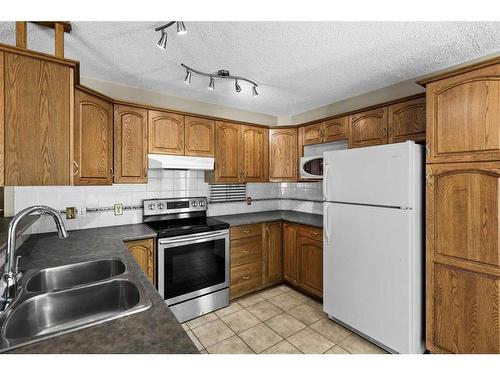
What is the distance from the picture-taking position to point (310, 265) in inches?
113

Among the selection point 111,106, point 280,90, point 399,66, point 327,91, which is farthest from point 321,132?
point 111,106

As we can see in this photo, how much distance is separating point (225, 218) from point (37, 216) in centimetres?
186

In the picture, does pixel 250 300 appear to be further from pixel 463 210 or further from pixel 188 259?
pixel 463 210

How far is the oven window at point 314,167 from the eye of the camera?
3.00m

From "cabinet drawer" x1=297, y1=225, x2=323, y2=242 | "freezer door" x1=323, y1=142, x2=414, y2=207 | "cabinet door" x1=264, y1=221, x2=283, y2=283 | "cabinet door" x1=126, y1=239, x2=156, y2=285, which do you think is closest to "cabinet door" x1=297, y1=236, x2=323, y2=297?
"cabinet drawer" x1=297, y1=225, x2=323, y2=242

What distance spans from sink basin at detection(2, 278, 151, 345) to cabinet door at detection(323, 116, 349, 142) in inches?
99.2

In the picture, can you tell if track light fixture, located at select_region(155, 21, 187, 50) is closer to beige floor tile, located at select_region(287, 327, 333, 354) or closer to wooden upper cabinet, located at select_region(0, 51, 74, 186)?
wooden upper cabinet, located at select_region(0, 51, 74, 186)

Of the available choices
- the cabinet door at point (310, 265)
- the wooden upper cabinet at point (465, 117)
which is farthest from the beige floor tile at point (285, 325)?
the wooden upper cabinet at point (465, 117)

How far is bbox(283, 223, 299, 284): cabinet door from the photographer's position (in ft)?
10.1

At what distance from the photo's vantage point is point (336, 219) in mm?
2344

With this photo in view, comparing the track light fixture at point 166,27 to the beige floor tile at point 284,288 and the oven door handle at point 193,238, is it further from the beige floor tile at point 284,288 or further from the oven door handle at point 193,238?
the beige floor tile at point 284,288

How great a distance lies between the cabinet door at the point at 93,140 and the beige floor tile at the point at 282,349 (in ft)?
6.75

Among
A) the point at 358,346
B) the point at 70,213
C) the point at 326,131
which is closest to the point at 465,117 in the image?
the point at 326,131

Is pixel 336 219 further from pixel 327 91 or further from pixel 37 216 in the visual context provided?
pixel 37 216
